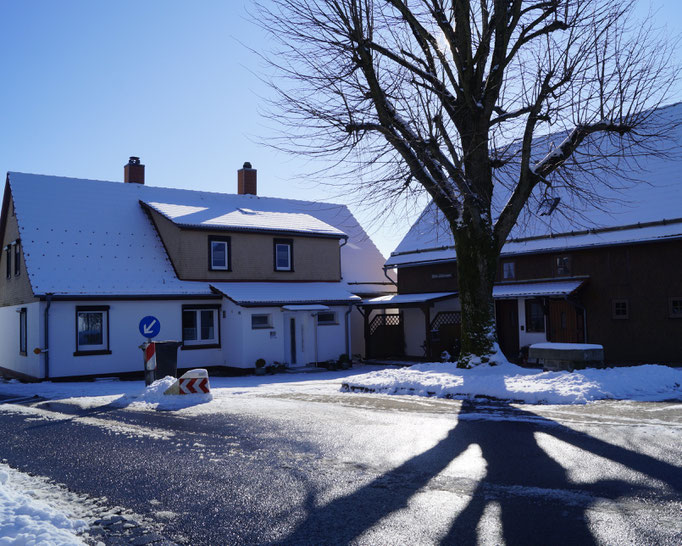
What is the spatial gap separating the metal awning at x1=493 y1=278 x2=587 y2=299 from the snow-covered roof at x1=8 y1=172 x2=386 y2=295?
11279mm

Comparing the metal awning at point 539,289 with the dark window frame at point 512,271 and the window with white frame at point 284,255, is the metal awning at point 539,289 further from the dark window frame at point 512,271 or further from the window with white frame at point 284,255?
the window with white frame at point 284,255

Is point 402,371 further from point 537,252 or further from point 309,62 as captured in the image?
point 537,252

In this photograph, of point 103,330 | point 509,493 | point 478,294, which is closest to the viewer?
point 509,493

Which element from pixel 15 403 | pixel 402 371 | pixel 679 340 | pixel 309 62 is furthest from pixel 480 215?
pixel 15 403

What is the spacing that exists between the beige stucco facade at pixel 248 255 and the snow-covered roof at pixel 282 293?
1.32 ft

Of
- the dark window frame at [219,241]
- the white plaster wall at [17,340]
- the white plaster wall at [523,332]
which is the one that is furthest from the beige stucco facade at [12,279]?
the white plaster wall at [523,332]

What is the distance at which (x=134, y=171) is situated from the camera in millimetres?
31484

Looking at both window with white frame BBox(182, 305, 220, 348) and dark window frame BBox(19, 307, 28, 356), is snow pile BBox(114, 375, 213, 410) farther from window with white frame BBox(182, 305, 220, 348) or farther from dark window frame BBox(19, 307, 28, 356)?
dark window frame BBox(19, 307, 28, 356)

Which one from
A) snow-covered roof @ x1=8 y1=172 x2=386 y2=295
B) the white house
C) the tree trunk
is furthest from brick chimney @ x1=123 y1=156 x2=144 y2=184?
the tree trunk

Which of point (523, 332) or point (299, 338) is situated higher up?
point (523, 332)

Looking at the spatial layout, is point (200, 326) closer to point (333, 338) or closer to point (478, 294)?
point (333, 338)

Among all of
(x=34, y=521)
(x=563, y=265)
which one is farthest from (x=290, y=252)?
(x=34, y=521)

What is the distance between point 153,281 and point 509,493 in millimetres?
19996

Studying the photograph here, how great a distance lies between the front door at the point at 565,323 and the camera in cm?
2303
